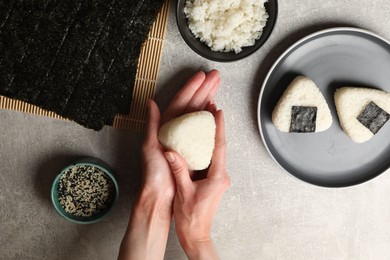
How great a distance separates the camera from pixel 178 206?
184 cm

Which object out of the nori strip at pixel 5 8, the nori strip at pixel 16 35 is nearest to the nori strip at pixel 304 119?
the nori strip at pixel 16 35

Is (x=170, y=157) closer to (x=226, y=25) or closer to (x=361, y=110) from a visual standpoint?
(x=226, y=25)

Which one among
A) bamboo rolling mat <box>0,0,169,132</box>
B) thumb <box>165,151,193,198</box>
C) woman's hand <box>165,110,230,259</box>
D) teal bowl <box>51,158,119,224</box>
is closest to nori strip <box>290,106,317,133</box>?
woman's hand <box>165,110,230,259</box>

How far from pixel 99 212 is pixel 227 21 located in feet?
3.16

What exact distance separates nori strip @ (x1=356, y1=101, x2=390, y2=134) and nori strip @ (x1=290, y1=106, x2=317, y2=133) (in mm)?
190

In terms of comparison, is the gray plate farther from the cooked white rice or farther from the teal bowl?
the teal bowl

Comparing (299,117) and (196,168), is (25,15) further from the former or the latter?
(299,117)

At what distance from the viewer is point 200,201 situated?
180cm

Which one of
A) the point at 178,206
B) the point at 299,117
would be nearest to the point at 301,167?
the point at 299,117

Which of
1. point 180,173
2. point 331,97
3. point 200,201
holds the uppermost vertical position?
point 331,97

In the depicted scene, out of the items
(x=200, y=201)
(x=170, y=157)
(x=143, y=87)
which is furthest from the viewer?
(x=143, y=87)

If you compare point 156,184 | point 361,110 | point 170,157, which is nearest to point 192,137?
point 170,157

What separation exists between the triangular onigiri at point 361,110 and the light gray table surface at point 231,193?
10.6 inches

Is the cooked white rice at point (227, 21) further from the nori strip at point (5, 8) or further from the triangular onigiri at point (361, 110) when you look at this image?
the nori strip at point (5, 8)
